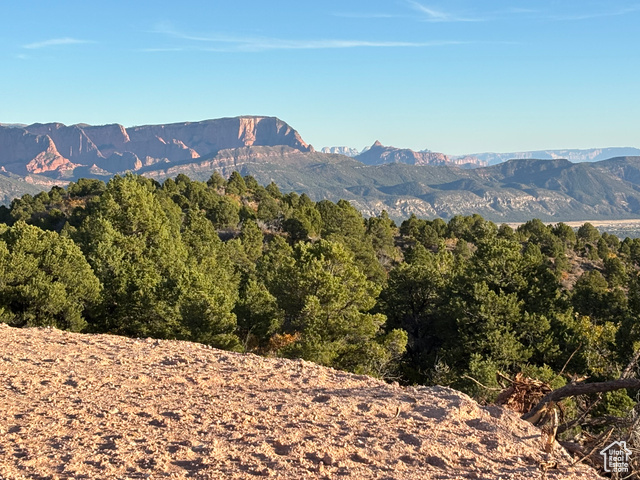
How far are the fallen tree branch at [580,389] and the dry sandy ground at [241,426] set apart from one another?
0.68 meters

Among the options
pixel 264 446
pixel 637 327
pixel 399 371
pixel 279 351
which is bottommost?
pixel 399 371

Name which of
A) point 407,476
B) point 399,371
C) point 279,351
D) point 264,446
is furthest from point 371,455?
point 399,371

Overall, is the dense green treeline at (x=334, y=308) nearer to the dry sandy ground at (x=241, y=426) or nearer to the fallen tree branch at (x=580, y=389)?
the fallen tree branch at (x=580, y=389)

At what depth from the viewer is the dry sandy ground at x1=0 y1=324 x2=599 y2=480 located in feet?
20.6

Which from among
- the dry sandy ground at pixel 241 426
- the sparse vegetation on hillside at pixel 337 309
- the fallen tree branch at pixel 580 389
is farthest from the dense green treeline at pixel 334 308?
the dry sandy ground at pixel 241 426

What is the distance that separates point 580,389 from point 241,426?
5.30 meters

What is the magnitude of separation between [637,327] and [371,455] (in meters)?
22.5

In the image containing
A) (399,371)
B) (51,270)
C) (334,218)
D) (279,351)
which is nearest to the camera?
(279,351)

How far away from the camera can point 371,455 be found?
664 centimetres

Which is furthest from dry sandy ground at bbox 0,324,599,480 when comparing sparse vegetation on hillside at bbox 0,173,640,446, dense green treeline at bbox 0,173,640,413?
sparse vegetation on hillside at bbox 0,173,640,446

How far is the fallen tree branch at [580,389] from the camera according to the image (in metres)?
8.06

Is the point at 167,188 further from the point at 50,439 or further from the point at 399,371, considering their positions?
the point at 50,439

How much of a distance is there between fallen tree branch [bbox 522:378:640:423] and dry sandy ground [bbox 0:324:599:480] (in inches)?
26.7

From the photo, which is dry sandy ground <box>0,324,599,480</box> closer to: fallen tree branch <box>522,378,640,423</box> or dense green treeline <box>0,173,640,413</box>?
fallen tree branch <box>522,378,640,423</box>
